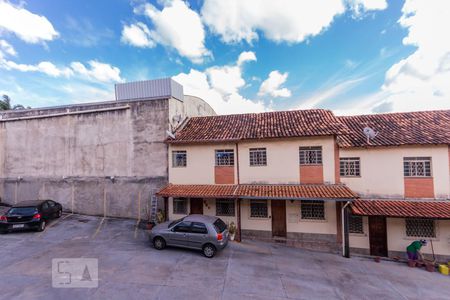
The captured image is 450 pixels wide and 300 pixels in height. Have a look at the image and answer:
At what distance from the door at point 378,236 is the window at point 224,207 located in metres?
7.98

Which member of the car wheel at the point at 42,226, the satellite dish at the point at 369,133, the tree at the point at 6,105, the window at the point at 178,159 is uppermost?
the tree at the point at 6,105

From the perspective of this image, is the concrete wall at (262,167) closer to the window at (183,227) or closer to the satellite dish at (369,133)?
the satellite dish at (369,133)

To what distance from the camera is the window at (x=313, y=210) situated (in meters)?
12.6

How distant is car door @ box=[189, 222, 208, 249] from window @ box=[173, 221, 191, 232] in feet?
0.67

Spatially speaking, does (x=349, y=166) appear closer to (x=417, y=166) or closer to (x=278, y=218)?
(x=417, y=166)

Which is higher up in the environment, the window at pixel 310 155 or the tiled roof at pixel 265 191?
the window at pixel 310 155

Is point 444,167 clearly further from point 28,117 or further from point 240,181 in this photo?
point 28,117

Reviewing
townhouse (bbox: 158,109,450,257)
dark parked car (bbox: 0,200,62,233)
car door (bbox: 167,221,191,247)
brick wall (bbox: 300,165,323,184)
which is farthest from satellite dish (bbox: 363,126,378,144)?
dark parked car (bbox: 0,200,62,233)

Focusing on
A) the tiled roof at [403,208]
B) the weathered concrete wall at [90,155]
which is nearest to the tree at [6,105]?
the weathered concrete wall at [90,155]

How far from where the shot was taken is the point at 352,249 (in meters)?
12.7

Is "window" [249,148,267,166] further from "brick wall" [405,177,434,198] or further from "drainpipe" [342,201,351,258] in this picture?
"brick wall" [405,177,434,198]

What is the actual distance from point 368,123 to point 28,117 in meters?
24.8

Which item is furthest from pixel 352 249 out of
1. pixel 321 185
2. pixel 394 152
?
pixel 394 152

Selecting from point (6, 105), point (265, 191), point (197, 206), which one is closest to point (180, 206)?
point (197, 206)
